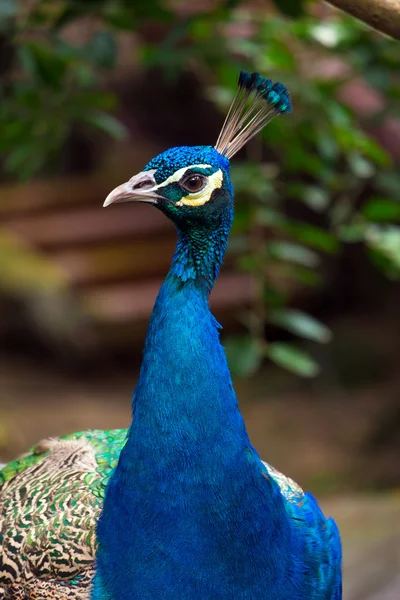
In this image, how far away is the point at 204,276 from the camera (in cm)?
162

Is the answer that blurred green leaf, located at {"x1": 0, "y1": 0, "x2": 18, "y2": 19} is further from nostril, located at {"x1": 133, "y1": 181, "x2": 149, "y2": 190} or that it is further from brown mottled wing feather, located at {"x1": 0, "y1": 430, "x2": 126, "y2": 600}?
brown mottled wing feather, located at {"x1": 0, "y1": 430, "x2": 126, "y2": 600}

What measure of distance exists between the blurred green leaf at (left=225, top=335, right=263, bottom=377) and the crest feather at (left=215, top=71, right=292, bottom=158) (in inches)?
32.7

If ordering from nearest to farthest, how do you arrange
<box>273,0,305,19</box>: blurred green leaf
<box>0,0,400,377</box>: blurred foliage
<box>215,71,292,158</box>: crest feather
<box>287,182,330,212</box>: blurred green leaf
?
<box>215,71,292,158</box>: crest feather → <box>273,0,305,19</box>: blurred green leaf → <box>0,0,400,377</box>: blurred foliage → <box>287,182,330,212</box>: blurred green leaf

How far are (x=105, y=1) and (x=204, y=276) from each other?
995mm

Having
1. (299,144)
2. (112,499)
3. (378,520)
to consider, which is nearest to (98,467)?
(112,499)

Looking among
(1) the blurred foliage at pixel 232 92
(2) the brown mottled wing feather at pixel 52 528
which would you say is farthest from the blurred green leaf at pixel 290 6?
(2) the brown mottled wing feather at pixel 52 528

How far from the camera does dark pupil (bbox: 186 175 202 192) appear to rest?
1.53 metres

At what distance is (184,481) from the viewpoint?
154 cm

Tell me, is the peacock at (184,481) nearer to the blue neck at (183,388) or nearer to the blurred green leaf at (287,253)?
the blue neck at (183,388)

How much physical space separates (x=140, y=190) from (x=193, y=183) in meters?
0.10

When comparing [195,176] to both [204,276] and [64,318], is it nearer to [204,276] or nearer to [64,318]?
[204,276]

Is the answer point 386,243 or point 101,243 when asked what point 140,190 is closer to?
point 386,243

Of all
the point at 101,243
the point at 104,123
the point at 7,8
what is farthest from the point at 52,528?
the point at 101,243

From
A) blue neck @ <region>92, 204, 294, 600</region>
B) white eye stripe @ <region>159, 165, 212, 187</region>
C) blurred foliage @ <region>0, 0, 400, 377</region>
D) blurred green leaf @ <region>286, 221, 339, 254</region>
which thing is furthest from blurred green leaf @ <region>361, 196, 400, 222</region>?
white eye stripe @ <region>159, 165, 212, 187</region>
